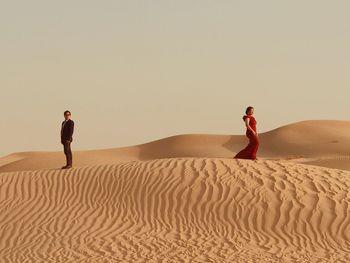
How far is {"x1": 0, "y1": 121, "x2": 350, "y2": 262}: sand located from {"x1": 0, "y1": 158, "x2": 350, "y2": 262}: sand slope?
21 mm

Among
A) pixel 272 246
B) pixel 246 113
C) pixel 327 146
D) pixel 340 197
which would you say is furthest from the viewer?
pixel 327 146

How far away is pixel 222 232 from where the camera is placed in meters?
15.0

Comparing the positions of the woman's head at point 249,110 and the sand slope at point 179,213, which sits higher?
the woman's head at point 249,110

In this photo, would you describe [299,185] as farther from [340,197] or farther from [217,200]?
[217,200]

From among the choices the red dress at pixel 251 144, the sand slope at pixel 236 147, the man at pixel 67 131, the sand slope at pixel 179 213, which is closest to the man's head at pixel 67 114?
the man at pixel 67 131

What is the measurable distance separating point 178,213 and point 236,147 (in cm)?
5207

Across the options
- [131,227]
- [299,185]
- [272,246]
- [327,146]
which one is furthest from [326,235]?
[327,146]

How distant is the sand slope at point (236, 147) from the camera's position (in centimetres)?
5888

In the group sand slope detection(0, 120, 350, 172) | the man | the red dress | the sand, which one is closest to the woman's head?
the red dress

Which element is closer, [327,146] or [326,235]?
[326,235]

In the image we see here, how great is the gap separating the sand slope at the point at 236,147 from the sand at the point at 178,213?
118ft

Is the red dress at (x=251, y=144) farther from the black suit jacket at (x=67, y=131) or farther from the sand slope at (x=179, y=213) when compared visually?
the black suit jacket at (x=67, y=131)

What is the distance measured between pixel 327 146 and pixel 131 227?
4717 centimetres

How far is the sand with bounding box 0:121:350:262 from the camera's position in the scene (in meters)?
13.9
